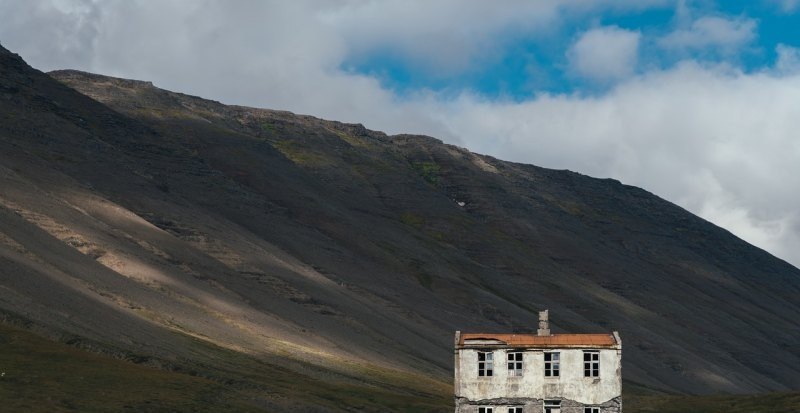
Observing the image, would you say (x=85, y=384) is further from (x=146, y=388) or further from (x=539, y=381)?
(x=539, y=381)

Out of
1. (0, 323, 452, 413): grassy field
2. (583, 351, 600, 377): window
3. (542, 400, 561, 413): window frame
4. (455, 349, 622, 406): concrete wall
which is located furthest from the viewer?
(0, 323, 452, 413): grassy field

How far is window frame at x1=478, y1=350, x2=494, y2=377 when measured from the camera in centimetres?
6975

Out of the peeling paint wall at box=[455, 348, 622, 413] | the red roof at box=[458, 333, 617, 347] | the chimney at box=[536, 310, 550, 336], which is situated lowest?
the peeling paint wall at box=[455, 348, 622, 413]

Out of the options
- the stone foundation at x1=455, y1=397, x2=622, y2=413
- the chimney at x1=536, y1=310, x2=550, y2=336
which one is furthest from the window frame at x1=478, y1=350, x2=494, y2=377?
the chimney at x1=536, y1=310, x2=550, y2=336

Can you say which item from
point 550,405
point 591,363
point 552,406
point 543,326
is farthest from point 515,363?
point 543,326

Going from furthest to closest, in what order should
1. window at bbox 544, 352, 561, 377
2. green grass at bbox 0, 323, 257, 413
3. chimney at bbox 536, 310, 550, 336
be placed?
1. green grass at bbox 0, 323, 257, 413
2. chimney at bbox 536, 310, 550, 336
3. window at bbox 544, 352, 561, 377

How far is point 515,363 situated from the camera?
69562 mm

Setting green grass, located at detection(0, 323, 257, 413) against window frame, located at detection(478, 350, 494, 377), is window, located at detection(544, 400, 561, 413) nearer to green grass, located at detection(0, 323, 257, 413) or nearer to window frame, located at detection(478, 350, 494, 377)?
window frame, located at detection(478, 350, 494, 377)

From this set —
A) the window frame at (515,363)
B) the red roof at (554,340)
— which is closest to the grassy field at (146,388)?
the red roof at (554,340)

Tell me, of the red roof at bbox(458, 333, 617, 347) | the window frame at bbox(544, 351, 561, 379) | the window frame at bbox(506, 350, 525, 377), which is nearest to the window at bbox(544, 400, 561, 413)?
the window frame at bbox(544, 351, 561, 379)

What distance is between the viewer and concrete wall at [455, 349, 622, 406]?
68.7 meters

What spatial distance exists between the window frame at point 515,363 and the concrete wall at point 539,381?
179 mm

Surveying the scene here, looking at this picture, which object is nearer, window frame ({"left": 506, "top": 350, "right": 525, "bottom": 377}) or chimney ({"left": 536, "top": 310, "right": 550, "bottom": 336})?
window frame ({"left": 506, "top": 350, "right": 525, "bottom": 377})

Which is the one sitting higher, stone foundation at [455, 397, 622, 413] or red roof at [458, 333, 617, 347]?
red roof at [458, 333, 617, 347]
